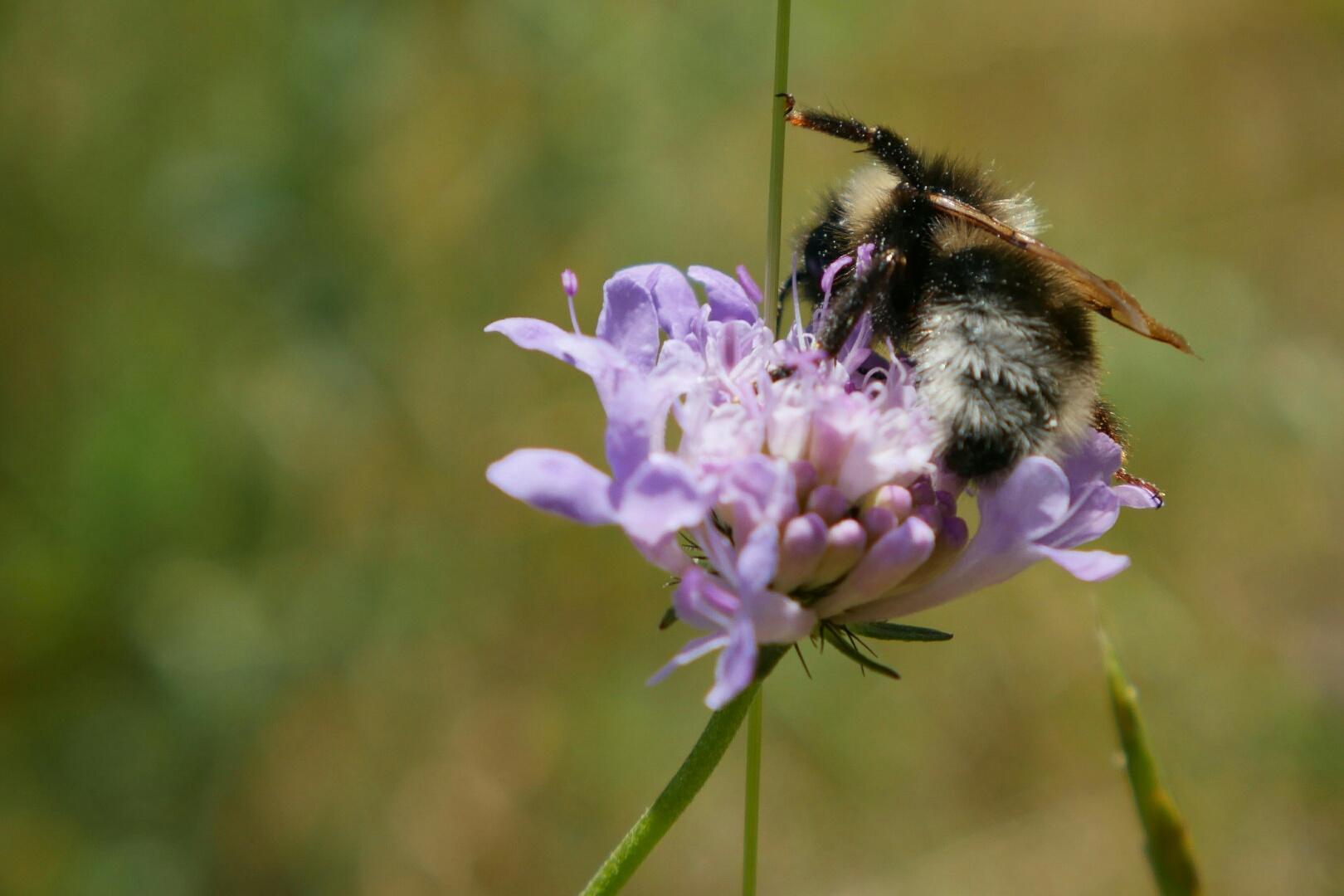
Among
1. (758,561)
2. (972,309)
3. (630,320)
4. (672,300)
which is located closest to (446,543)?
(672,300)

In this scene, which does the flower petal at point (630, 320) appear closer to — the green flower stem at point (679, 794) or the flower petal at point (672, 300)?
the flower petal at point (672, 300)

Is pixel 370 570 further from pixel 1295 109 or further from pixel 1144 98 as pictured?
pixel 1295 109

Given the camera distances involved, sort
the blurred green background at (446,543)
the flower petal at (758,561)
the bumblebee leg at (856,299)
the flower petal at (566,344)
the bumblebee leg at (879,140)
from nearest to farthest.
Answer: the flower petal at (758,561) < the flower petal at (566,344) < the bumblebee leg at (856,299) < the bumblebee leg at (879,140) < the blurred green background at (446,543)

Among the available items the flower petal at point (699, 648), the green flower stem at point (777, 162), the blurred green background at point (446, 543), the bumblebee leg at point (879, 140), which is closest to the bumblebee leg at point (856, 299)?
the green flower stem at point (777, 162)

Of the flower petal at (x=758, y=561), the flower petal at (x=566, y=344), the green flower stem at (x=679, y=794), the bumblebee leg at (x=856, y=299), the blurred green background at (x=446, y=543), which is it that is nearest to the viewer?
the flower petal at (x=758, y=561)

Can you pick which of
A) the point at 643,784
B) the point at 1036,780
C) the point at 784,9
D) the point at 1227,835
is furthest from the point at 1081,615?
the point at 784,9

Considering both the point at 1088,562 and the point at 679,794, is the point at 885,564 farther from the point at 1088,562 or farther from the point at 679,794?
the point at 679,794
